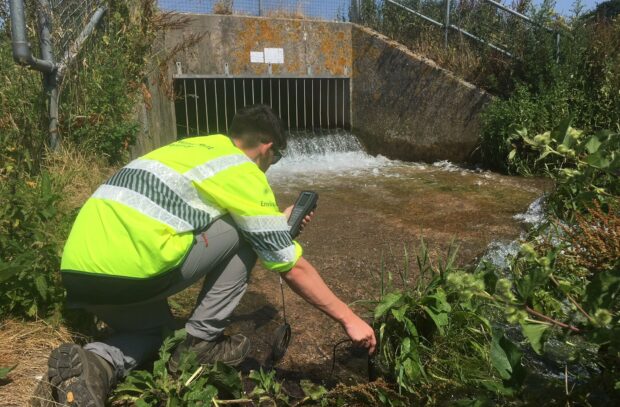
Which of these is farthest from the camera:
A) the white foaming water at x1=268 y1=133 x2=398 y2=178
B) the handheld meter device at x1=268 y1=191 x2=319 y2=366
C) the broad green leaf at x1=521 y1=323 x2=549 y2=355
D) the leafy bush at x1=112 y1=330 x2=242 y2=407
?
the white foaming water at x1=268 y1=133 x2=398 y2=178

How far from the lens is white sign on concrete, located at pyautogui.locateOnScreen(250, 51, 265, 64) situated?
361 inches

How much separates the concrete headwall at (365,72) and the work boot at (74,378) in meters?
Result: 5.57

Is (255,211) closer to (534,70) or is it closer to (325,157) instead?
(534,70)

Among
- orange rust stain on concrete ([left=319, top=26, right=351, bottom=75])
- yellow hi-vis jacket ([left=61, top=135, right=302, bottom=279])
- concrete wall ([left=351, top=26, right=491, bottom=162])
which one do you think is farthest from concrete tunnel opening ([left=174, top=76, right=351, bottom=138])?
yellow hi-vis jacket ([left=61, top=135, right=302, bottom=279])

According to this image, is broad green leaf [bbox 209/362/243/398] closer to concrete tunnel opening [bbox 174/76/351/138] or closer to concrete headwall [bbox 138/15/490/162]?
concrete headwall [bbox 138/15/490/162]

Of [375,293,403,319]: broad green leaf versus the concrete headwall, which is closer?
[375,293,403,319]: broad green leaf

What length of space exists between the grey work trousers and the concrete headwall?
17.3 ft

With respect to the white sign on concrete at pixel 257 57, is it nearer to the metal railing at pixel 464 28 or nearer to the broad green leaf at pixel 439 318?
the metal railing at pixel 464 28

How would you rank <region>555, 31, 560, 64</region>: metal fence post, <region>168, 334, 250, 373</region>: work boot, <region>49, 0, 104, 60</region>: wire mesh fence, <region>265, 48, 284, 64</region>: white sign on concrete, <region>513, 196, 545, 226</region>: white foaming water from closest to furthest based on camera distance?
<region>168, 334, 250, 373</region>: work boot
<region>49, 0, 104, 60</region>: wire mesh fence
<region>513, 196, 545, 226</region>: white foaming water
<region>555, 31, 560, 64</region>: metal fence post
<region>265, 48, 284, 64</region>: white sign on concrete

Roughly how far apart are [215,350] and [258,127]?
1022 mm

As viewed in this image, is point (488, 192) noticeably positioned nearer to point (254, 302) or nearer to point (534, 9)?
point (534, 9)

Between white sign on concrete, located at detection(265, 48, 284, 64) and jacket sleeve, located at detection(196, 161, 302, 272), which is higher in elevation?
white sign on concrete, located at detection(265, 48, 284, 64)

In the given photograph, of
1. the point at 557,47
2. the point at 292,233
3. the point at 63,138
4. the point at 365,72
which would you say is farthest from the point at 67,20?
the point at 557,47

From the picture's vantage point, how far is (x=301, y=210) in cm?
280
